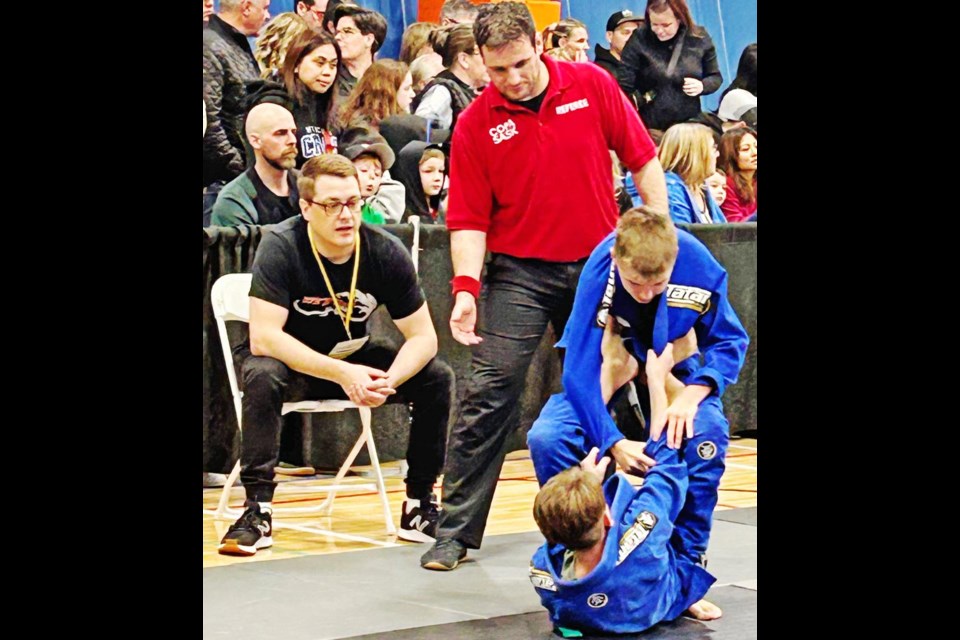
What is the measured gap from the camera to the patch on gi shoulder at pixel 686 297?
3.82 metres

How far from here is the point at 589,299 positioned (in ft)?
12.6

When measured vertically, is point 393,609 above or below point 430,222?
below

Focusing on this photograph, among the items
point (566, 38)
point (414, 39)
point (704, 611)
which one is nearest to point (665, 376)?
point (704, 611)

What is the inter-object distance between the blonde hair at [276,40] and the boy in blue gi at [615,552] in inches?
122

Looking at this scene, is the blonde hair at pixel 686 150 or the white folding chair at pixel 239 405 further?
the blonde hair at pixel 686 150

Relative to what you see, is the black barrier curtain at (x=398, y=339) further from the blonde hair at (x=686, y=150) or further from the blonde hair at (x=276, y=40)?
the blonde hair at (x=276, y=40)

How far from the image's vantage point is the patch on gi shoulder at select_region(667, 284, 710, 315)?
3.82 m

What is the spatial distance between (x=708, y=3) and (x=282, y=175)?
4.13 metres

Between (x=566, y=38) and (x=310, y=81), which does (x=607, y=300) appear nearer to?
(x=310, y=81)

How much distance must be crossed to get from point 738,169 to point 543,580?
4.62 metres

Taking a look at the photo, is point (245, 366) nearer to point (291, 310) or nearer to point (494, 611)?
point (291, 310)

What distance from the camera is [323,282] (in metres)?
5.09

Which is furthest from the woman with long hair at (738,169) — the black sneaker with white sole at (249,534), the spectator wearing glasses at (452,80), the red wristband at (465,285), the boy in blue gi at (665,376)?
the boy in blue gi at (665,376)
